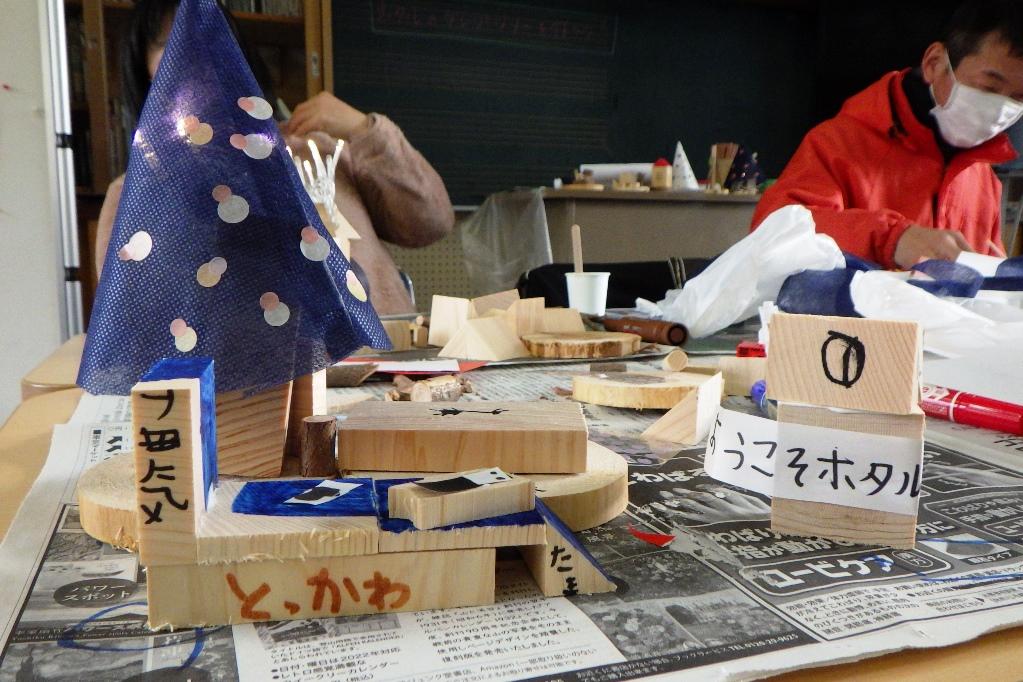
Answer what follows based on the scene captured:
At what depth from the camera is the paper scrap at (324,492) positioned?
390 mm

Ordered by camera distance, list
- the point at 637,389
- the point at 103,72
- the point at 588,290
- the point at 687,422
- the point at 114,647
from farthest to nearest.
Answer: the point at 103,72 < the point at 588,290 < the point at 637,389 < the point at 687,422 < the point at 114,647

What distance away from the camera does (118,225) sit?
458 millimetres

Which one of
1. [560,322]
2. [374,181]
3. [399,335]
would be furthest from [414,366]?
[374,181]

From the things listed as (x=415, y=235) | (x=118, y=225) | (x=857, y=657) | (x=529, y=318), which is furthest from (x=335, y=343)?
(x=415, y=235)

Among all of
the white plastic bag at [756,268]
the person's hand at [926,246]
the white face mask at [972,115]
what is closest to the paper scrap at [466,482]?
the white plastic bag at [756,268]

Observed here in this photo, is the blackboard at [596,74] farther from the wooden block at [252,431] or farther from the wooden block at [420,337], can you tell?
the wooden block at [252,431]

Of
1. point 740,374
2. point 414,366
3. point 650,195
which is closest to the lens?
point 740,374

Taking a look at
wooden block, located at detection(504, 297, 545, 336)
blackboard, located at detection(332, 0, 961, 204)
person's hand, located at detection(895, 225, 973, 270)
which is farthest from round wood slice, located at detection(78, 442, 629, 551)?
blackboard, located at detection(332, 0, 961, 204)

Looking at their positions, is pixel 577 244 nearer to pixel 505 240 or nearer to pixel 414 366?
pixel 414 366

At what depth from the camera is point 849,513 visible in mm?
450

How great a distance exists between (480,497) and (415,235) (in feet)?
5.91

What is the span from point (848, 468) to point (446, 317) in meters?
0.84

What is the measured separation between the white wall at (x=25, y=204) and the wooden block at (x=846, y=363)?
209 centimetres

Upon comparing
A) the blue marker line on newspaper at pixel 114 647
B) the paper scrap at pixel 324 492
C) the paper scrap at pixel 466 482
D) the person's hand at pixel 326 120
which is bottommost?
the blue marker line on newspaper at pixel 114 647
